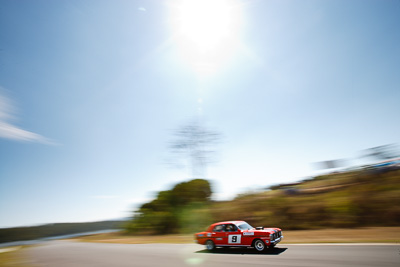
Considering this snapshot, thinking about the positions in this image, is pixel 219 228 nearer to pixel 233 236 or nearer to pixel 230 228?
pixel 230 228

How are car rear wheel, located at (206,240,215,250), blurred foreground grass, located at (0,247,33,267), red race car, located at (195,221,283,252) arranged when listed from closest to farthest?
red race car, located at (195,221,283,252) < car rear wheel, located at (206,240,215,250) < blurred foreground grass, located at (0,247,33,267)

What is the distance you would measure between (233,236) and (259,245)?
1.29 meters

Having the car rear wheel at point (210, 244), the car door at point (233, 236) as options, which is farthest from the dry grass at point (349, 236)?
the car rear wheel at point (210, 244)

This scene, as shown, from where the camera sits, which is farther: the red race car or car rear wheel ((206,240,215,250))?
car rear wheel ((206,240,215,250))

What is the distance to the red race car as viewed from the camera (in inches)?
372

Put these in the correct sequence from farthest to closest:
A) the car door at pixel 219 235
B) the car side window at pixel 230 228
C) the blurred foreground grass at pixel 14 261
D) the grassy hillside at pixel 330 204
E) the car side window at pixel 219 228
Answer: the grassy hillside at pixel 330 204
the blurred foreground grass at pixel 14 261
the car side window at pixel 219 228
the car door at pixel 219 235
the car side window at pixel 230 228

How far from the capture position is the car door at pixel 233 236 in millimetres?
10164

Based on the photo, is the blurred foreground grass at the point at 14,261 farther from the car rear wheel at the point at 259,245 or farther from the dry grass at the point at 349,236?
the dry grass at the point at 349,236

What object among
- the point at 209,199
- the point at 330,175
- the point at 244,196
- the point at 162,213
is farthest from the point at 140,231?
the point at 330,175

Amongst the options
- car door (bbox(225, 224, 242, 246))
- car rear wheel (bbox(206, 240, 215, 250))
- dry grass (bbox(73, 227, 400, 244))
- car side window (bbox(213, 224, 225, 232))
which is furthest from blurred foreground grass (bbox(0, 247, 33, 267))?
dry grass (bbox(73, 227, 400, 244))

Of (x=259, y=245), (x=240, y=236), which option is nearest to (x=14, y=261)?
(x=240, y=236)

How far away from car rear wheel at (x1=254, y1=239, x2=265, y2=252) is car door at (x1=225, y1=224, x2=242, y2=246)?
757 mm

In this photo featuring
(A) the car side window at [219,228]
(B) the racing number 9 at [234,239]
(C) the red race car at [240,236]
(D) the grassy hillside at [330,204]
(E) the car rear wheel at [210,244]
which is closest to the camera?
(C) the red race car at [240,236]

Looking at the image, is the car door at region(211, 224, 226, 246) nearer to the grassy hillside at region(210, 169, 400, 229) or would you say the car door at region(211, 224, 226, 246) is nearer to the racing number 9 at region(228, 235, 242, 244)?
the racing number 9 at region(228, 235, 242, 244)
